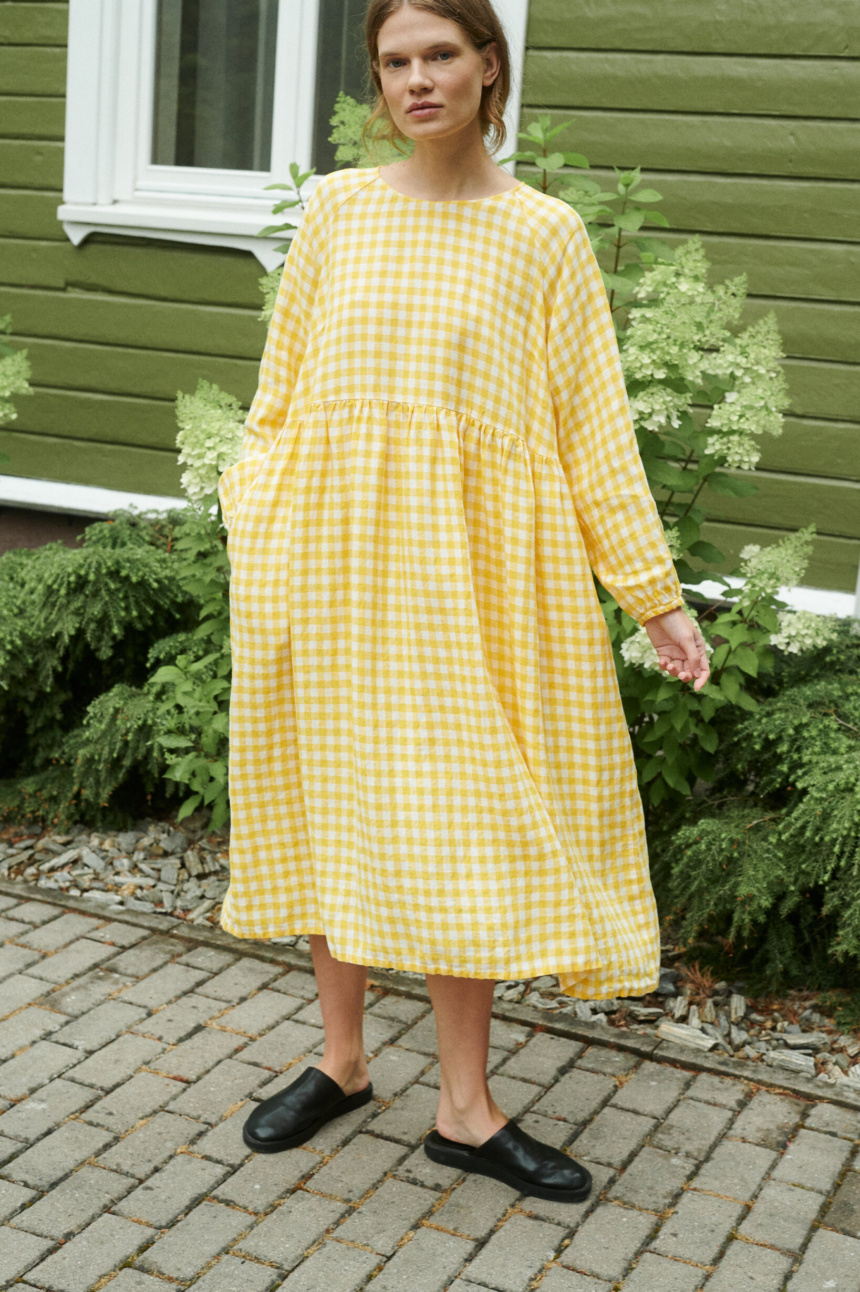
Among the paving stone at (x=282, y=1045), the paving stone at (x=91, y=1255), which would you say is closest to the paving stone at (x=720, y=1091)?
the paving stone at (x=282, y=1045)

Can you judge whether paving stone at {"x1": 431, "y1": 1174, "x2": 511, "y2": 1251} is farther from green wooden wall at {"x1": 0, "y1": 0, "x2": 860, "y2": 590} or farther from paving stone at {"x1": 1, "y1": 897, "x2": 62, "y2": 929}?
green wooden wall at {"x1": 0, "y1": 0, "x2": 860, "y2": 590}

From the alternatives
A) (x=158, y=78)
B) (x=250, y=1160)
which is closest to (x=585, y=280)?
(x=250, y=1160)

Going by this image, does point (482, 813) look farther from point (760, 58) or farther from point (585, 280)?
point (760, 58)

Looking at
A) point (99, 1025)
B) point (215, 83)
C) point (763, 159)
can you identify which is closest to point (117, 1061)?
point (99, 1025)

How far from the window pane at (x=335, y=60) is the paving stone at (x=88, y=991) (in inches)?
117

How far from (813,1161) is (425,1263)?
0.81 m

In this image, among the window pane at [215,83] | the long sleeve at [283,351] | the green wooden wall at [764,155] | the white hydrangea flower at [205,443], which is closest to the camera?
the long sleeve at [283,351]

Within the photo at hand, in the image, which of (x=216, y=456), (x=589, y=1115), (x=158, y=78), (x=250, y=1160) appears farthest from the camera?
(x=158, y=78)

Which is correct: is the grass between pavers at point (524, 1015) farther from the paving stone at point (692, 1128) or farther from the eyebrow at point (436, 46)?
the eyebrow at point (436, 46)

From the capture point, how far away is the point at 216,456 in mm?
3529

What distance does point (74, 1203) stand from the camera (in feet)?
7.85

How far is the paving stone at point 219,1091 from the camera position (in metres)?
2.70

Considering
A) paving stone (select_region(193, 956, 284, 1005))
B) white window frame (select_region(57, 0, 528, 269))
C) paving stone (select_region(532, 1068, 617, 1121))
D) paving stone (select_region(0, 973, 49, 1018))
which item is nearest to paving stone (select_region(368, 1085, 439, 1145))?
paving stone (select_region(532, 1068, 617, 1121))

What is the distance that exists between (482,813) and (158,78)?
3847 mm
